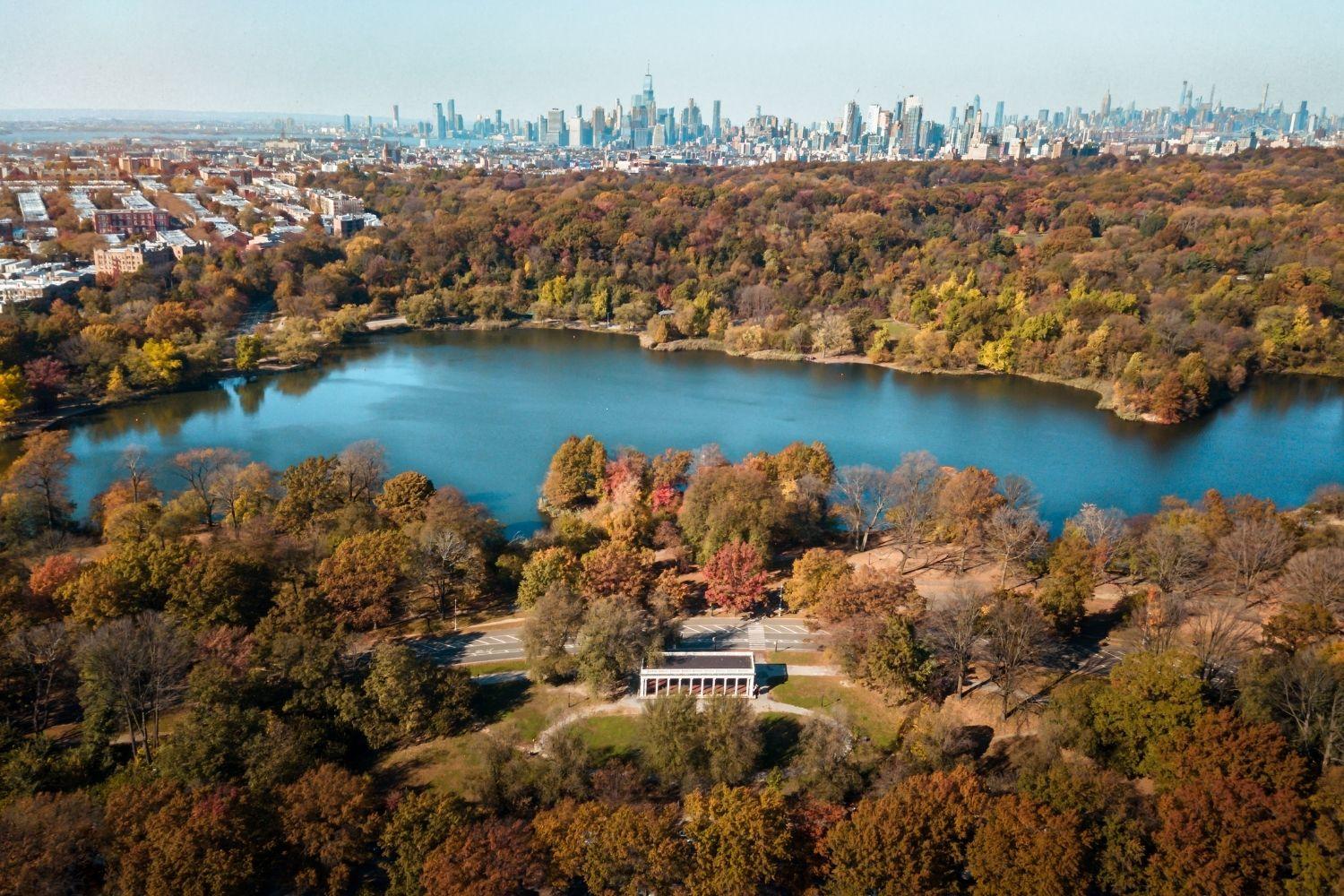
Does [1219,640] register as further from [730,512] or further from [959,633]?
[730,512]

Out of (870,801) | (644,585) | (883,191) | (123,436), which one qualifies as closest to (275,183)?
(883,191)

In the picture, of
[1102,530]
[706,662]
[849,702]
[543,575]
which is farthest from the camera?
[1102,530]

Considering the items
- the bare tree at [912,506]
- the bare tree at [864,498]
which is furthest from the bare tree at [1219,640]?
the bare tree at [864,498]

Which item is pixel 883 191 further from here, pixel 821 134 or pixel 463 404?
pixel 821 134

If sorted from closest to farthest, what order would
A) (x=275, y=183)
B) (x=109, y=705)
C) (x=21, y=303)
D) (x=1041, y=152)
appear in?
1. (x=109, y=705)
2. (x=21, y=303)
3. (x=275, y=183)
4. (x=1041, y=152)

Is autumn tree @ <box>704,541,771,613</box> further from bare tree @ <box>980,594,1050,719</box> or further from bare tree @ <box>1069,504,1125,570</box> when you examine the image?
bare tree @ <box>1069,504,1125,570</box>

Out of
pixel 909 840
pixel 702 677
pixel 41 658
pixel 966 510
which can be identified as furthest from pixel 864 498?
pixel 41 658

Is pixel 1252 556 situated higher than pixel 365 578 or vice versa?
pixel 1252 556
